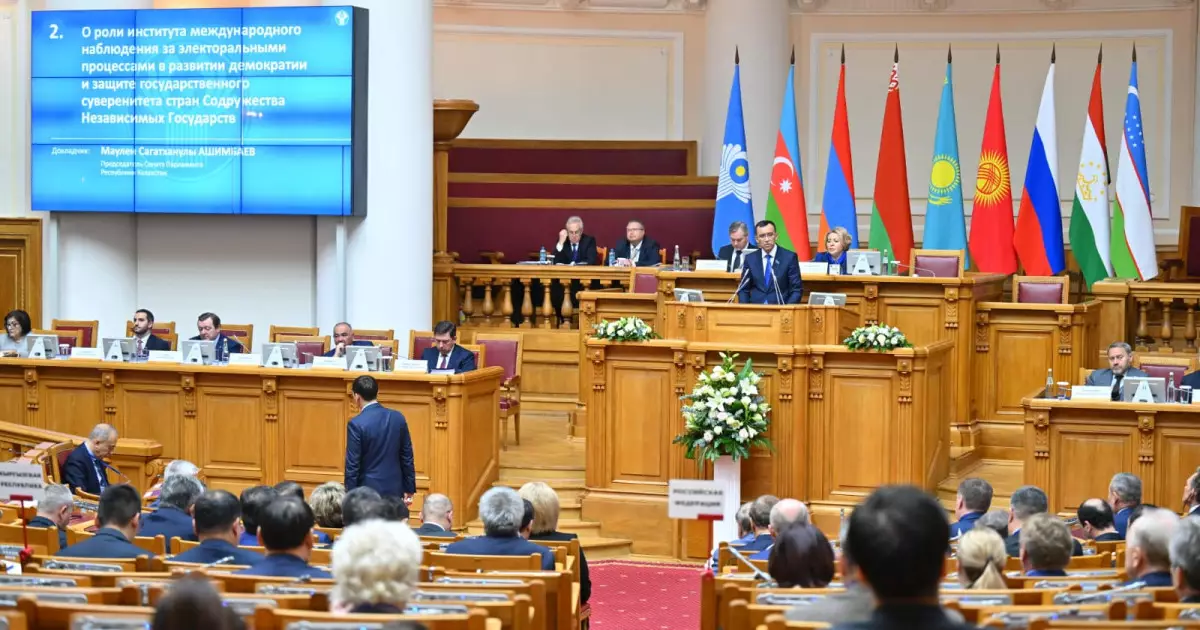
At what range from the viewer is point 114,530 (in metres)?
5.48

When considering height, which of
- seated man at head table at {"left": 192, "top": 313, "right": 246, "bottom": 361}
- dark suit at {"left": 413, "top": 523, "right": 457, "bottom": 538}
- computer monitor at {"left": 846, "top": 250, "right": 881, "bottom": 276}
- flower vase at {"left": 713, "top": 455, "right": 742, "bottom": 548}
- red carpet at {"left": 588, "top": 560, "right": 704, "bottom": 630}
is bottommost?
Answer: red carpet at {"left": 588, "top": 560, "right": 704, "bottom": 630}

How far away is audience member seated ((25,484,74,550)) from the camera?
6.29m

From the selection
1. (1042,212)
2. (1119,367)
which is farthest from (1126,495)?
(1042,212)

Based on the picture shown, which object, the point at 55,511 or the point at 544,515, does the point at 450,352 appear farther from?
the point at 55,511

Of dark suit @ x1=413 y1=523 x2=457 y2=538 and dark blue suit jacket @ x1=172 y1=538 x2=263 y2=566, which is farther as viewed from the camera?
dark suit @ x1=413 y1=523 x2=457 y2=538

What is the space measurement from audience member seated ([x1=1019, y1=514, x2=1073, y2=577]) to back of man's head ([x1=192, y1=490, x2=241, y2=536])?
106 inches

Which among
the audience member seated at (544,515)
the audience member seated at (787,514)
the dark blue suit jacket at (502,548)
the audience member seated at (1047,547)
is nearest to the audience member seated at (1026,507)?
the audience member seated at (787,514)

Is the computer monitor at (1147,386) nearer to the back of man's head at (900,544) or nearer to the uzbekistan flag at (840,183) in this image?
the uzbekistan flag at (840,183)

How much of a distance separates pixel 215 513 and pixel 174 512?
1.21 m

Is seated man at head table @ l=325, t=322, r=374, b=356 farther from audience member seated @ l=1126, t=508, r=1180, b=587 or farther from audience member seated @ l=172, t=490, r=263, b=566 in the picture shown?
audience member seated @ l=1126, t=508, r=1180, b=587

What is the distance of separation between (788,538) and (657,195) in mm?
11010

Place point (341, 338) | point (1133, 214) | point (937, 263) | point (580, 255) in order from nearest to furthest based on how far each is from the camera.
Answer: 1. point (341, 338)
2. point (937, 263)
3. point (1133, 214)
4. point (580, 255)

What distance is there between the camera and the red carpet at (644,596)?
323 inches

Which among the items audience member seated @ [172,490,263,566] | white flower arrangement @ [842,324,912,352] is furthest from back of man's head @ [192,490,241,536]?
white flower arrangement @ [842,324,912,352]
